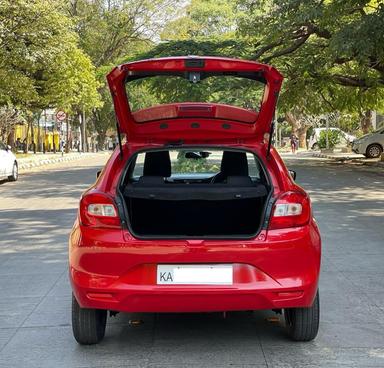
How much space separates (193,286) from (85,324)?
89 centimetres

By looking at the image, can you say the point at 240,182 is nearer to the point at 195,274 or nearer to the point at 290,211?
the point at 290,211

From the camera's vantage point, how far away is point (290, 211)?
14.4 ft

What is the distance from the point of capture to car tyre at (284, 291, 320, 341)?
14.9 feet

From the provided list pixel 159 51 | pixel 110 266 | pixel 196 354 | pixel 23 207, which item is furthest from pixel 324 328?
pixel 159 51

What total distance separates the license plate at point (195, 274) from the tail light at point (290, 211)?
45cm

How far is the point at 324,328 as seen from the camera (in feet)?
16.3

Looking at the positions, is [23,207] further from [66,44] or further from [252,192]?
[66,44]

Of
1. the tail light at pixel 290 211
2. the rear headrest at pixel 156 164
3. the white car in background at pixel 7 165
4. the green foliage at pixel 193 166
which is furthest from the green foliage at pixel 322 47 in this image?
the tail light at pixel 290 211

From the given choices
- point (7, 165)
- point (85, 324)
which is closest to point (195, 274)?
point (85, 324)

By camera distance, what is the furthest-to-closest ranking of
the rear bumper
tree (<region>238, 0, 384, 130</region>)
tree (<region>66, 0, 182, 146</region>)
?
tree (<region>66, 0, 182, 146</region>), tree (<region>238, 0, 384, 130</region>), the rear bumper

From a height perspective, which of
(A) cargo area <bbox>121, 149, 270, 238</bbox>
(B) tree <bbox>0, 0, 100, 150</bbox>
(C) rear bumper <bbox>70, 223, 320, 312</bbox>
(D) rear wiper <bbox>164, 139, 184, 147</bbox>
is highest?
(B) tree <bbox>0, 0, 100, 150</bbox>

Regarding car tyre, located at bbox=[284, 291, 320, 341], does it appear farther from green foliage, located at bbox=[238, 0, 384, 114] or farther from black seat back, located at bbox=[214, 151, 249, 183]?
green foliage, located at bbox=[238, 0, 384, 114]

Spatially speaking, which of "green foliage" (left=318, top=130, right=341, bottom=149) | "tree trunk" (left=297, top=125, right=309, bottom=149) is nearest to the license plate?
"green foliage" (left=318, top=130, right=341, bottom=149)

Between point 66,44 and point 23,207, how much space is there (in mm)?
12838
